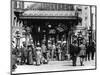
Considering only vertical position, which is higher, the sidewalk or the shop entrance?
the shop entrance

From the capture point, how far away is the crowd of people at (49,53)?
2.53 metres

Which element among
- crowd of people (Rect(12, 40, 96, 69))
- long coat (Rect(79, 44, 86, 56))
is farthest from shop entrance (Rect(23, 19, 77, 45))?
long coat (Rect(79, 44, 86, 56))

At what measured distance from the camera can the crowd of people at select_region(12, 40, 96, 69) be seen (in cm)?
253

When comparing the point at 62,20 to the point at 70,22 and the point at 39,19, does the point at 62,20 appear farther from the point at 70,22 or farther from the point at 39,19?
the point at 39,19

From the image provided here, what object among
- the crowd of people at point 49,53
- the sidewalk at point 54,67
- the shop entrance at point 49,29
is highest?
the shop entrance at point 49,29

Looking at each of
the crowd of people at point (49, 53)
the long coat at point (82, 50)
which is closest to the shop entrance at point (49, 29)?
the crowd of people at point (49, 53)

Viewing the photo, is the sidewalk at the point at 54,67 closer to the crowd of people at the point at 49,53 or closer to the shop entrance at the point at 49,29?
the crowd of people at the point at 49,53

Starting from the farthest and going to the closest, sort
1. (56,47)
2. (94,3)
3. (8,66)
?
(94,3) → (56,47) → (8,66)

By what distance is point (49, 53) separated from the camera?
2658mm

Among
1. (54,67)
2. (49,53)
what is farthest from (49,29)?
(54,67)

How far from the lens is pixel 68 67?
2.75 m

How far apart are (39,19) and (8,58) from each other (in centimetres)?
59

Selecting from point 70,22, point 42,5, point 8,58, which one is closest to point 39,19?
point 42,5

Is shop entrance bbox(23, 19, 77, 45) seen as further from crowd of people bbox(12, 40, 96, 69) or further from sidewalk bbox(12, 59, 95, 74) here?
sidewalk bbox(12, 59, 95, 74)
